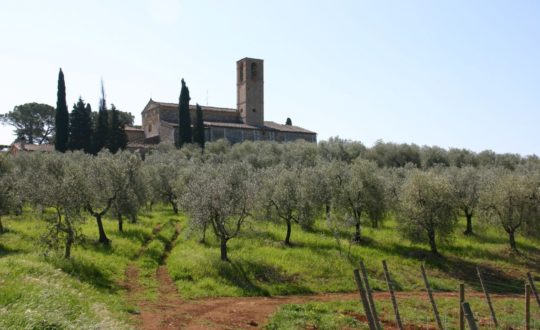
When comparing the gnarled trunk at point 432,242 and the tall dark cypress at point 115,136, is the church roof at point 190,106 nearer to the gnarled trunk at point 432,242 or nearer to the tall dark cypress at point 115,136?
the tall dark cypress at point 115,136

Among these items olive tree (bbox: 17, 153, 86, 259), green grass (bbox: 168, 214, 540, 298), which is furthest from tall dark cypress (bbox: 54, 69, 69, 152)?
green grass (bbox: 168, 214, 540, 298)

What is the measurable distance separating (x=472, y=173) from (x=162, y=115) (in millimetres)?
64846

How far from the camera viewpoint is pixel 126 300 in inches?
813

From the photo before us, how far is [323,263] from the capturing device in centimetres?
2923

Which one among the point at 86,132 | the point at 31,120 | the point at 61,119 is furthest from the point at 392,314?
the point at 31,120

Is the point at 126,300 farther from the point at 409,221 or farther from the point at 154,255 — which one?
the point at 409,221

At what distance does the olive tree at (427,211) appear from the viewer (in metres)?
34.0

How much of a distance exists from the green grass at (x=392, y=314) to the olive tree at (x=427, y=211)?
10284mm

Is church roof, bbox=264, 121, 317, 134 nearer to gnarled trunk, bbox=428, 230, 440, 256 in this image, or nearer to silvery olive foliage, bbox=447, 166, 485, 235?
silvery olive foliage, bbox=447, 166, 485, 235

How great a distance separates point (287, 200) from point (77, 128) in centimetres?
4865

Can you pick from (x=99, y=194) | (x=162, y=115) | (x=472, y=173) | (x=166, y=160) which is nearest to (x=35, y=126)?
(x=162, y=115)

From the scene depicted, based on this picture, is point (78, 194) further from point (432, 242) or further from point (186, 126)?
point (186, 126)

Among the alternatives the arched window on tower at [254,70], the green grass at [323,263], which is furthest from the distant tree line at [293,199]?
the arched window on tower at [254,70]

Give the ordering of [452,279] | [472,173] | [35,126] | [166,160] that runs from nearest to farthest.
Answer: [452,279] → [472,173] → [166,160] → [35,126]
